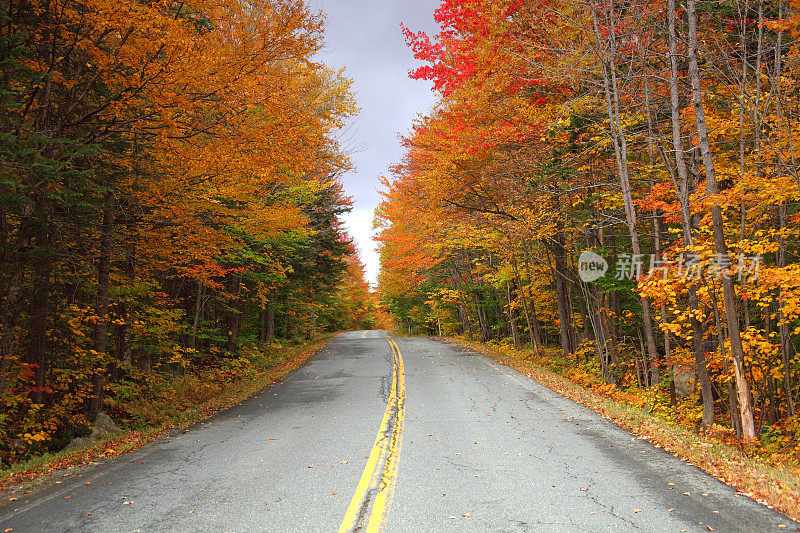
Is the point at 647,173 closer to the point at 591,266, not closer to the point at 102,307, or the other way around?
the point at 591,266

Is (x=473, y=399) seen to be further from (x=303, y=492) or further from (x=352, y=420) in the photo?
(x=303, y=492)

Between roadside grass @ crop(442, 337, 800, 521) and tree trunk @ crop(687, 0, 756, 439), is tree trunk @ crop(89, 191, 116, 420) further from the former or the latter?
tree trunk @ crop(687, 0, 756, 439)

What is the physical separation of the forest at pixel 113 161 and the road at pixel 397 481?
8.91ft

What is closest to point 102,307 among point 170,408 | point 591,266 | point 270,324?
point 170,408

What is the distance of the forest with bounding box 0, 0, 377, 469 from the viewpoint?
21.4 ft

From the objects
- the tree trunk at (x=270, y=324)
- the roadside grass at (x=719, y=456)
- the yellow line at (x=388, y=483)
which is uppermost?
the tree trunk at (x=270, y=324)

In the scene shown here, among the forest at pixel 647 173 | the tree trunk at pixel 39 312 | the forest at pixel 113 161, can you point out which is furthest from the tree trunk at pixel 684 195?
the tree trunk at pixel 39 312

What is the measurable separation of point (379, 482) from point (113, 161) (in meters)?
6.99

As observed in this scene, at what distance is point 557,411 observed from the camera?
28.5 feet

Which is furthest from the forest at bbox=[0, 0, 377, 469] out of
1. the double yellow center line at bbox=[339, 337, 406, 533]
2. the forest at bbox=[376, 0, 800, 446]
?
the forest at bbox=[376, 0, 800, 446]

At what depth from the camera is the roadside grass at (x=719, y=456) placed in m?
4.33

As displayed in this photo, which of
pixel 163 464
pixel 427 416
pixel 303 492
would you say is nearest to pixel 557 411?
pixel 427 416

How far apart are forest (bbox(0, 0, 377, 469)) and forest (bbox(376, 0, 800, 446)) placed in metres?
5.58

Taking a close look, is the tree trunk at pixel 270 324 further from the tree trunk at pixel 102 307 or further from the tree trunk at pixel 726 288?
the tree trunk at pixel 726 288
